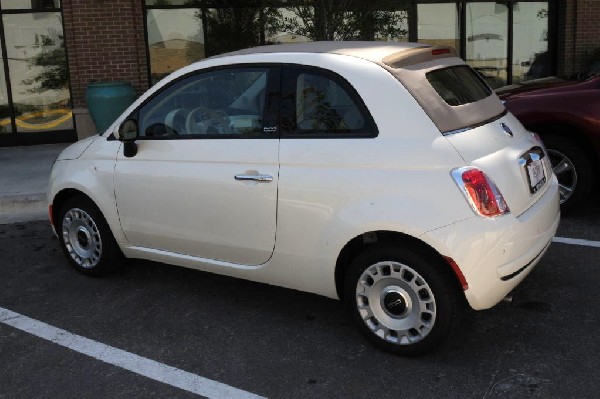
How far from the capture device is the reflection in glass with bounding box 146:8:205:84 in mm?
11703

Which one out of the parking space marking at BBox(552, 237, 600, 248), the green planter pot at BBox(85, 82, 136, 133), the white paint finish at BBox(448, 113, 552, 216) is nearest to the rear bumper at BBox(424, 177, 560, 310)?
the white paint finish at BBox(448, 113, 552, 216)

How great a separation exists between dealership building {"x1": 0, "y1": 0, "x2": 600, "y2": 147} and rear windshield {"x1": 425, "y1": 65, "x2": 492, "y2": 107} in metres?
5.69

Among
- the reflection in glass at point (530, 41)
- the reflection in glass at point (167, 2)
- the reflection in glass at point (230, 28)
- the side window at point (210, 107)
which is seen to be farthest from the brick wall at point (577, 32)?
the side window at point (210, 107)

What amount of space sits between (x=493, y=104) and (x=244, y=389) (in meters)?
2.36

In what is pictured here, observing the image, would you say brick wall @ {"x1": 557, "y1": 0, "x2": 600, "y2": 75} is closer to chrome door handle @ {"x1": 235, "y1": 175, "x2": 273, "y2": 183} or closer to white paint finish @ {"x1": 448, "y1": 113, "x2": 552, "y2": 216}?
white paint finish @ {"x1": 448, "y1": 113, "x2": 552, "y2": 216}

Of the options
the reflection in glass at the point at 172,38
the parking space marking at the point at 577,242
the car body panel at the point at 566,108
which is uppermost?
the reflection in glass at the point at 172,38

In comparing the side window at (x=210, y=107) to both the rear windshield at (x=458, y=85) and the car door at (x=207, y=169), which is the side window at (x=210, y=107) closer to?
the car door at (x=207, y=169)

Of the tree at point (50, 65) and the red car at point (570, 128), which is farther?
the tree at point (50, 65)

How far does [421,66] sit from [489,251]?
4.01 ft

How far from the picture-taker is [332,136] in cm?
378

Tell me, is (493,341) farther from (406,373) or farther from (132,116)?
(132,116)

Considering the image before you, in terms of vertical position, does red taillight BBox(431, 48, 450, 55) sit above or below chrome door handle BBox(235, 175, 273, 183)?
above

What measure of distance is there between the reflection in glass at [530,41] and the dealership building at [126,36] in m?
1.08

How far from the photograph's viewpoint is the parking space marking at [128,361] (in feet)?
11.3
